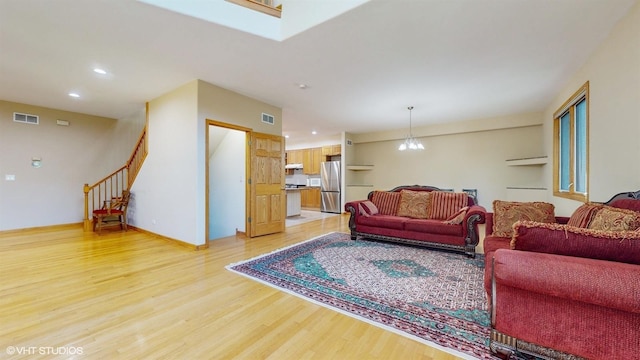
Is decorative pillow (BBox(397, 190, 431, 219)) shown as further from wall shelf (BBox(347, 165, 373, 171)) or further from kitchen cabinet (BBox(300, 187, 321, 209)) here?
kitchen cabinet (BBox(300, 187, 321, 209))

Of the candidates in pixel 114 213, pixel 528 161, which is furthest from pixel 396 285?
pixel 114 213

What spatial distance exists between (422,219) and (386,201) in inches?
33.1

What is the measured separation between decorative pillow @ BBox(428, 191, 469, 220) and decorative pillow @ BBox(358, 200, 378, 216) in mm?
966

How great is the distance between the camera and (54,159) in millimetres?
5699

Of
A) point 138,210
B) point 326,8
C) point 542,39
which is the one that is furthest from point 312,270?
point 138,210

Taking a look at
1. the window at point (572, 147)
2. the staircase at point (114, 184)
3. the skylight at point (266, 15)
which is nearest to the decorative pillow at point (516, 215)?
the window at point (572, 147)

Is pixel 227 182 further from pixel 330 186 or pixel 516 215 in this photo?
pixel 516 215

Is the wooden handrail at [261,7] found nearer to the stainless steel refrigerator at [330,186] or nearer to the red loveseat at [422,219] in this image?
the red loveseat at [422,219]

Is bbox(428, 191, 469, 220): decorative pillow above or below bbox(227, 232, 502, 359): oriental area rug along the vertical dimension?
above

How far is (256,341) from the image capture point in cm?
176

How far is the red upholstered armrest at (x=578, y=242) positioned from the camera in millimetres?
1353

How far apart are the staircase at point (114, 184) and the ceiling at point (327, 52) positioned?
1.09 m

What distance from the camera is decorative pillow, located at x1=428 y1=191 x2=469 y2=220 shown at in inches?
171

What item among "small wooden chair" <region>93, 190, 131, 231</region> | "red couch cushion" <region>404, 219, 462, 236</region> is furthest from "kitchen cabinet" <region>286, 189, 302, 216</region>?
"red couch cushion" <region>404, 219, 462, 236</region>
